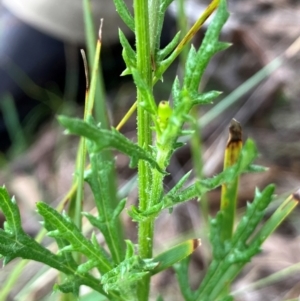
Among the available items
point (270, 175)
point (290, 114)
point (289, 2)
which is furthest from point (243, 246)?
point (289, 2)

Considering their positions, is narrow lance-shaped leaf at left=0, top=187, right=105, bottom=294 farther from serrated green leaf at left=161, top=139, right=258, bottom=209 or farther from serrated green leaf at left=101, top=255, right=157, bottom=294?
serrated green leaf at left=161, top=139, right=258, bottom=209

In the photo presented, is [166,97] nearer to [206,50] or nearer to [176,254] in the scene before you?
[176,254]

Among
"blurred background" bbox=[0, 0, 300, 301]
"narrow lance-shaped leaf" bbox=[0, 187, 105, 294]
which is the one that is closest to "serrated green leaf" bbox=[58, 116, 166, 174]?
"narrow lance-shaped leaf" bbox=[0, 187, 105, 294]

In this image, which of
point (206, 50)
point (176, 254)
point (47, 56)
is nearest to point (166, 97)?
point (47, 56)

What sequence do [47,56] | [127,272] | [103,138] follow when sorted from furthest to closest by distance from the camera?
[47,56] → [127,272] → [103,138]

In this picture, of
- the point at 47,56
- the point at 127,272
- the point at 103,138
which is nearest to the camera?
the point at 103,138

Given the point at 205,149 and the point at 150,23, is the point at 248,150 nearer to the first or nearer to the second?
the point at 150,23
